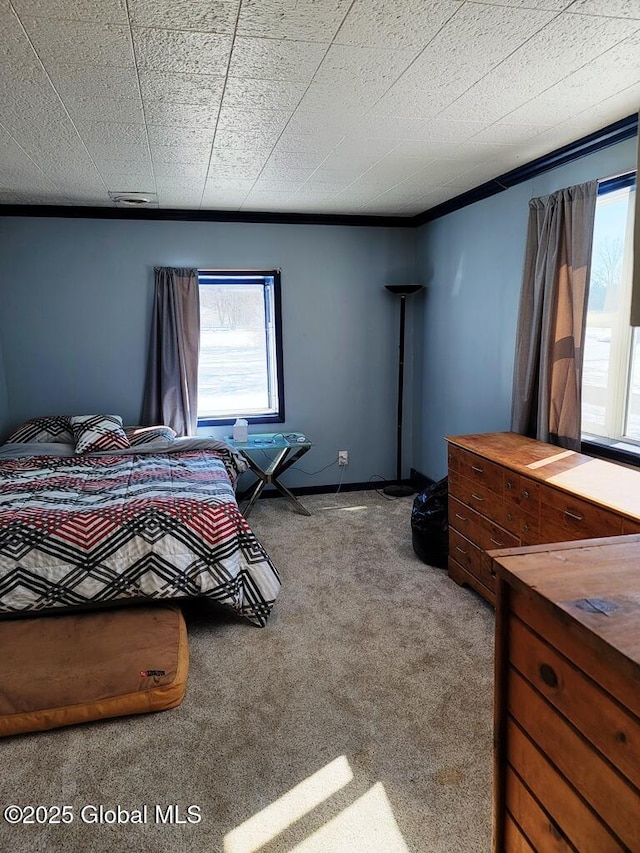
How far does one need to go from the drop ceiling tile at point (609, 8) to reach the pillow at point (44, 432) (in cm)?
374

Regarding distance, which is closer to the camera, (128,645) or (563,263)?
(128,645)

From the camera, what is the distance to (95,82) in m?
1.96

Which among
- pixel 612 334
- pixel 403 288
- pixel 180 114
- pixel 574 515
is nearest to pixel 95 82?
pixel 180 114

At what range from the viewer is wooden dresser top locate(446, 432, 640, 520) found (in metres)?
2.05

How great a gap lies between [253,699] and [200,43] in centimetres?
237

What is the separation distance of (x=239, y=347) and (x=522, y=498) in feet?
9.32

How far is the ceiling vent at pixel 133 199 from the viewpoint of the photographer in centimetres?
367

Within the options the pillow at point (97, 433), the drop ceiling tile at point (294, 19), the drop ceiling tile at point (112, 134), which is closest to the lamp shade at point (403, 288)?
the drop ceiling tile at point (112, 134)

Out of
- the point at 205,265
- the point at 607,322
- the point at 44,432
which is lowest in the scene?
the point at 44,432

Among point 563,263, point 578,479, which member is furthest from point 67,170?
point 578,479

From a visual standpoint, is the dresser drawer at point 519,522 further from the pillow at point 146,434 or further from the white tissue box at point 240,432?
the pillow at point 146,434

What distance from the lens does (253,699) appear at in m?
2.20

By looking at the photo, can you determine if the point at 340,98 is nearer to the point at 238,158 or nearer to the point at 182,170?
the point at 238,158

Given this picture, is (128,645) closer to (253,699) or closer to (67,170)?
(253,699)
